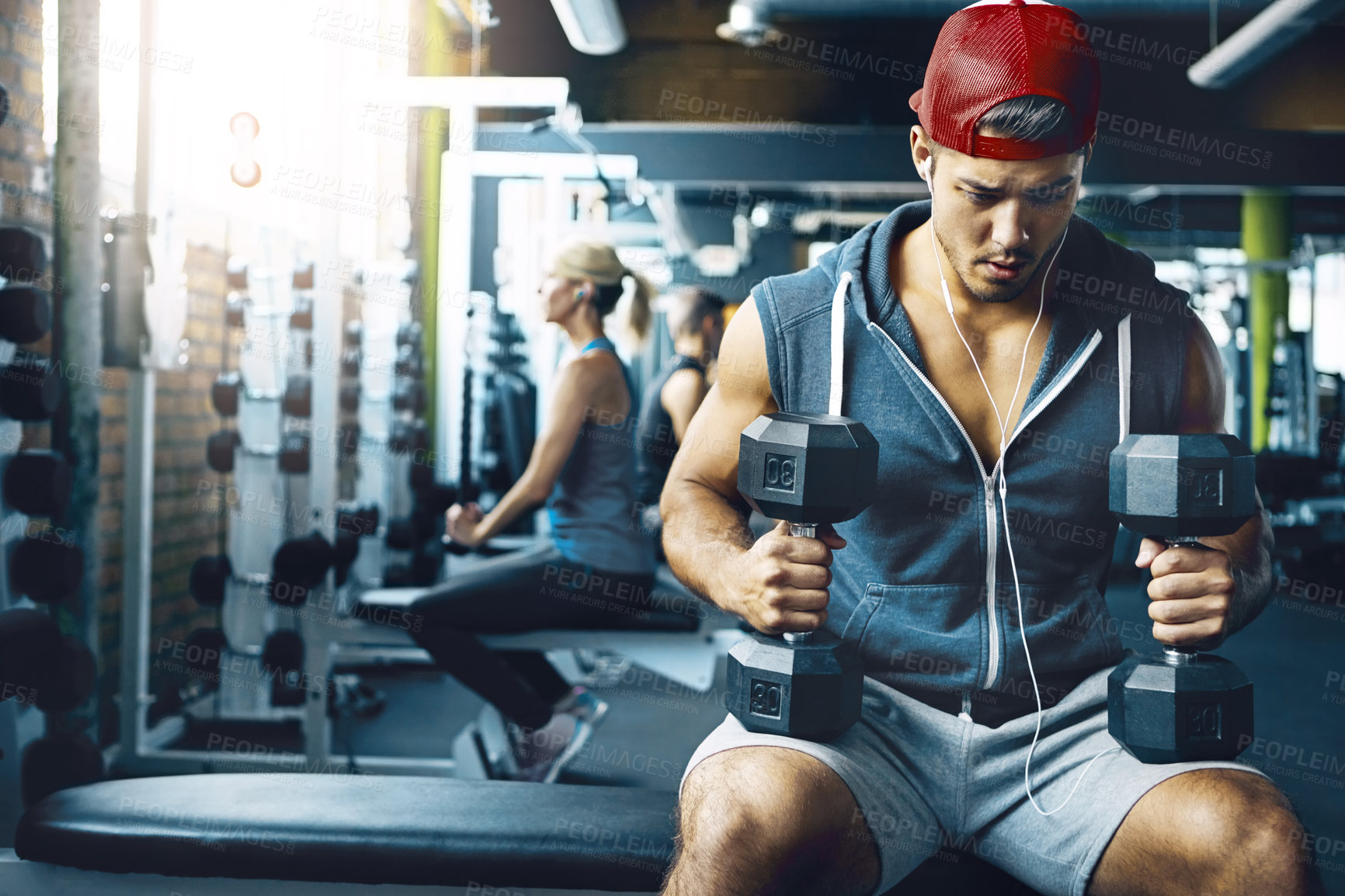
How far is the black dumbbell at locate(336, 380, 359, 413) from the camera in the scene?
379cm

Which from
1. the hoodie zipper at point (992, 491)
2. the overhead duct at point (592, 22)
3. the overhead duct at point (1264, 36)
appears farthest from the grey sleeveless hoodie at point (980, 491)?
the overhead duct at point (1264, 36)

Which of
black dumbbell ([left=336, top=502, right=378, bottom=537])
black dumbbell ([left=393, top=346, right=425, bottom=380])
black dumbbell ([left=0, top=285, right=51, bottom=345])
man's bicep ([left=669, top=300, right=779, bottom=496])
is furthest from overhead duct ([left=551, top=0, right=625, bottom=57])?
man's bicep ([left=669, top=300, right=779, bottom=496])

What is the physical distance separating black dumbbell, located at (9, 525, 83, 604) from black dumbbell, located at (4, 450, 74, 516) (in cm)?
10

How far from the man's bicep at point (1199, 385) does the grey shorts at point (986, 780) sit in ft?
1.12

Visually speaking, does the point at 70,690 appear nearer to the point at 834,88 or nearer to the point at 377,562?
the point at 377,562

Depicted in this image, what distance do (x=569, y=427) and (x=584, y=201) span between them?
20.0 ft

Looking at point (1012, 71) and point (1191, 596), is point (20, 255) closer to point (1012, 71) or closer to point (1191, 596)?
point (1012, 71)

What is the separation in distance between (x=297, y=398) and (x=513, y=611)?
1.02m

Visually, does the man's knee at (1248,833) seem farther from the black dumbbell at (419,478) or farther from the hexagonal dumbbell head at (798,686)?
the black dumbbell at (419,478)

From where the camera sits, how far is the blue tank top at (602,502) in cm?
284

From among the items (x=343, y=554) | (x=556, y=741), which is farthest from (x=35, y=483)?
(x=556, y=741)

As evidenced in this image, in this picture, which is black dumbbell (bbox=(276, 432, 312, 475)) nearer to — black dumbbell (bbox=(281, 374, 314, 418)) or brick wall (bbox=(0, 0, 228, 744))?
black dumbbell (bbox=(281, 374, 314, 418))

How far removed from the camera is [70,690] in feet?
6.64

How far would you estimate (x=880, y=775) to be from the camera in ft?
3.86
